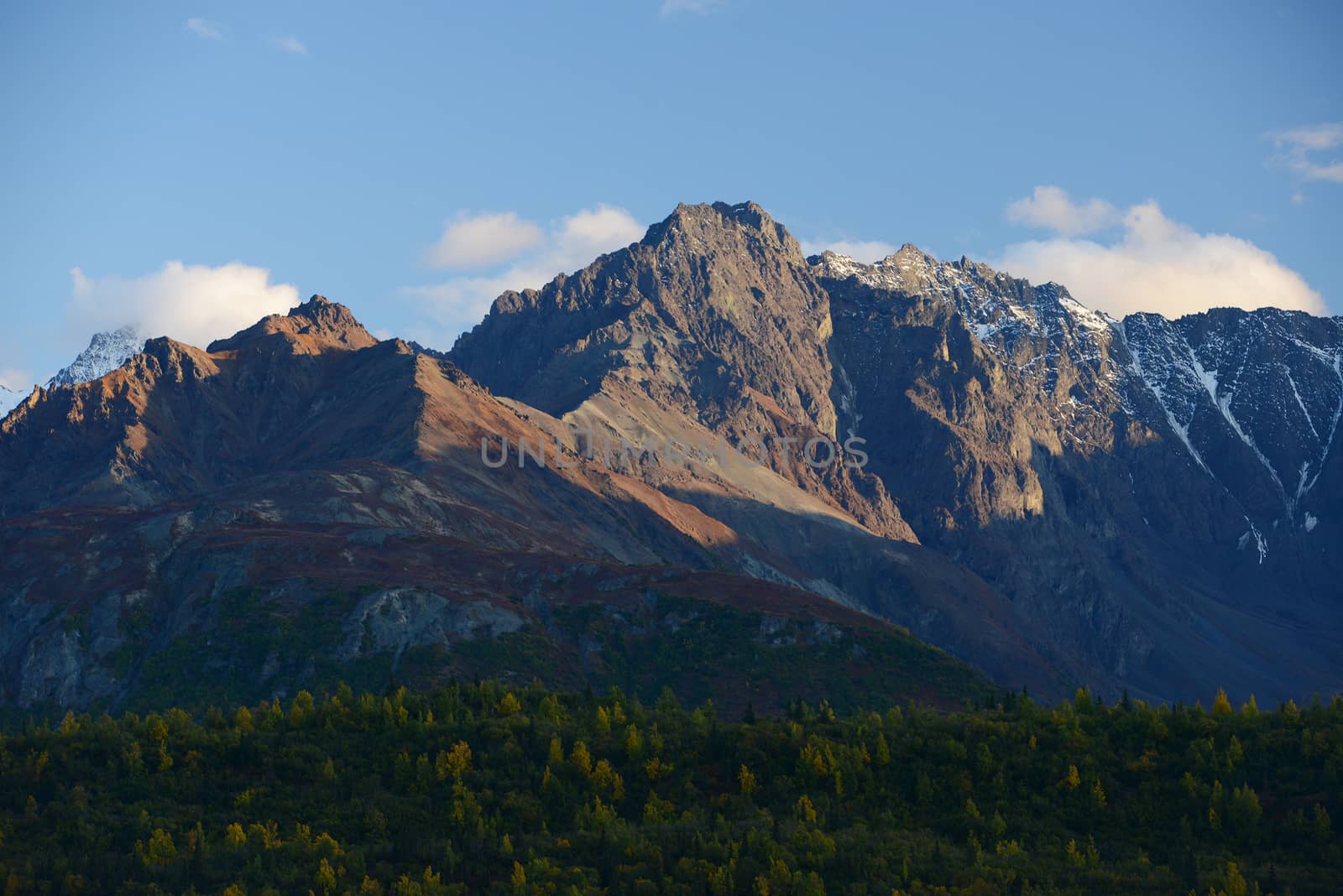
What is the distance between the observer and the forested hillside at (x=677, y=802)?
9375 cm

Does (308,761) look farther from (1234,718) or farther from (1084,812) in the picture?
(1234,718)

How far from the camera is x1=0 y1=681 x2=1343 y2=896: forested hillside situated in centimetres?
9375

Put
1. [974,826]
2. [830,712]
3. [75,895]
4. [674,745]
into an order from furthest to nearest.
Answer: [830,712], [674,745], [974,826], [75,895]

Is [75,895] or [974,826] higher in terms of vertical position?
[974,826]

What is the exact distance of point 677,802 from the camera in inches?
4254

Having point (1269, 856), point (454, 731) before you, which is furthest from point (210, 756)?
point (1269, 856)

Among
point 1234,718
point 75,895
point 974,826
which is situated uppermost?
point 1234,718

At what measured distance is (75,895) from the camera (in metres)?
93.8

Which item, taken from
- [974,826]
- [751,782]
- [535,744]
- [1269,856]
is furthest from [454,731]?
[1269,856]

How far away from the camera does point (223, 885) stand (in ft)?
311

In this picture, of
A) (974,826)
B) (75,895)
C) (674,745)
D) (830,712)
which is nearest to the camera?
(75,895)

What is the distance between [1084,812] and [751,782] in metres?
22.1

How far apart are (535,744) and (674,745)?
1033cm

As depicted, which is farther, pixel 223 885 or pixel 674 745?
pixel 674 745
